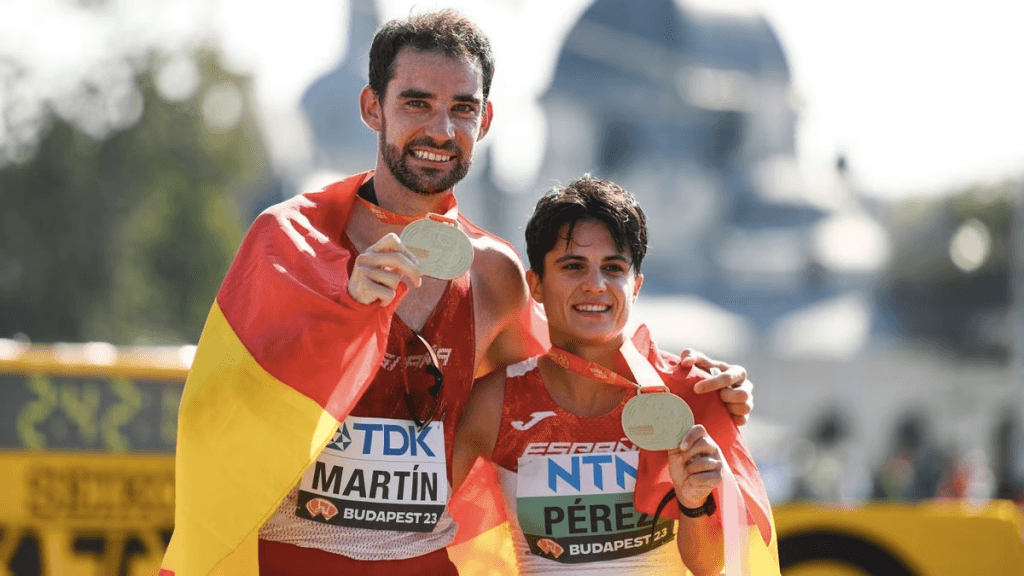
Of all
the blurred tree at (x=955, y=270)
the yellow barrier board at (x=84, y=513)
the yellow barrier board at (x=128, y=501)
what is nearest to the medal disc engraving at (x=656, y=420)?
the yellow barrier board at (x=128, y=501)

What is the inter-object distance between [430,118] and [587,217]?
578mm

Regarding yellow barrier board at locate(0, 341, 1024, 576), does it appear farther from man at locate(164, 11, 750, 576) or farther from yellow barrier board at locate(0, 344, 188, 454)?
man at locate(164, 11, 750, 576)

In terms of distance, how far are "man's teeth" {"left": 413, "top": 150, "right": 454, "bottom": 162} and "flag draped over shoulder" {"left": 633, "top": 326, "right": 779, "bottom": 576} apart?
953 mm

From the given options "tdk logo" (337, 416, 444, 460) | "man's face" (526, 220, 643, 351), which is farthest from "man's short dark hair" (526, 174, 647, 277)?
"tdk logo" (337, 416, 444, 460)

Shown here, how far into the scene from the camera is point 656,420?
336cm

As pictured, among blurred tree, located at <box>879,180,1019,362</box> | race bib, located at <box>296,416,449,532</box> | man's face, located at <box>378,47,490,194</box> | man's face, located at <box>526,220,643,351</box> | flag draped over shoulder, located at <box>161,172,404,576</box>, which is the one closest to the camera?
flag draped over shoulder, located at <box>161,172,404,576</box>

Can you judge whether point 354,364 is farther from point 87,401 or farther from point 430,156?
point 87,401

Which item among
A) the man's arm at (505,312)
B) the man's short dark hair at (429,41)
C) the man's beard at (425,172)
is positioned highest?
the man's short dark hair at (429,41)

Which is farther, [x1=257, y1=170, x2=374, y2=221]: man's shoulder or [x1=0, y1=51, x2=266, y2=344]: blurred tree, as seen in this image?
[x1=0, y1=51, x2=266, y2=344]: blurred tree

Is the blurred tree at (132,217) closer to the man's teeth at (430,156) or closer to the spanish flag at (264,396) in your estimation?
the man's teeth at (430,156)

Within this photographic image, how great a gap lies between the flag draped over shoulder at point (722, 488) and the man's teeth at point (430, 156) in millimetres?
953

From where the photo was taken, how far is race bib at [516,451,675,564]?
3463 mm

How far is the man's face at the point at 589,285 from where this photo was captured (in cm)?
353

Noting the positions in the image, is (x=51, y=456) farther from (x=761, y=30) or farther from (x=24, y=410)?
(x=761, y=30)
